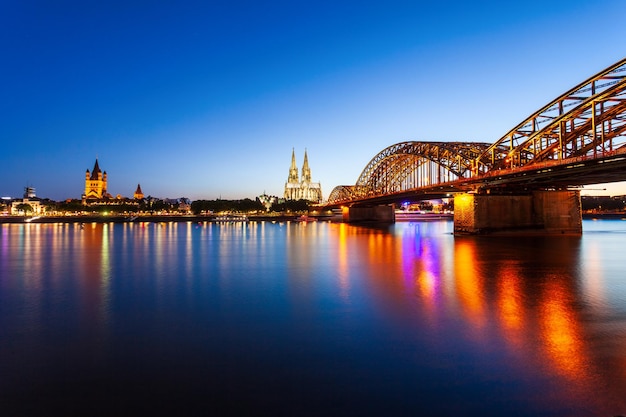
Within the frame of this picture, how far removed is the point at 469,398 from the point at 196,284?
52.1ft

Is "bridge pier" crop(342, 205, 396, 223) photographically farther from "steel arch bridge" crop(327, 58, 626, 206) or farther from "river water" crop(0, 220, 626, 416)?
"river water" crop(0, 220, 626, 416)

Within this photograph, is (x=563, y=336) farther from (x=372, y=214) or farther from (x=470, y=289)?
(x=372, y=214)

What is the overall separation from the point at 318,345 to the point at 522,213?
46.1m

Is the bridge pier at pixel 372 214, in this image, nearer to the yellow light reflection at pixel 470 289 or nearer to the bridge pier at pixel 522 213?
the bridge pier at pixel 522 213

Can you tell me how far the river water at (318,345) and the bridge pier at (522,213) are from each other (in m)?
27.1

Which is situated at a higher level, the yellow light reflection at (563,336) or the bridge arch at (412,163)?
the bridge arch at (412,163)

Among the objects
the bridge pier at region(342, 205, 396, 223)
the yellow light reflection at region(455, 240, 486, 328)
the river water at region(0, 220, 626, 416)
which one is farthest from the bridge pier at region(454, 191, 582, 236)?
the bridge pier at region(342, 205, 396, 223)

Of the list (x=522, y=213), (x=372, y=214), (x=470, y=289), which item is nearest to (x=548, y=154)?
(x=522, y=213)

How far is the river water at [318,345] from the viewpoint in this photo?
7000mm

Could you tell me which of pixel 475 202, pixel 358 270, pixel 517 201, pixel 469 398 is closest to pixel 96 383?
pixel 469 398

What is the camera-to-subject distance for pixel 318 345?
10234mm

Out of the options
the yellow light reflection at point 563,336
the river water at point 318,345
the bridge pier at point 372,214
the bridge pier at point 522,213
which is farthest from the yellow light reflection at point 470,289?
the bridge pier at point 372,214

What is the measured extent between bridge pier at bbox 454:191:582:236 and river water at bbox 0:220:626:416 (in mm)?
27137

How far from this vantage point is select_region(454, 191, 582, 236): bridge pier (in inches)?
1886
